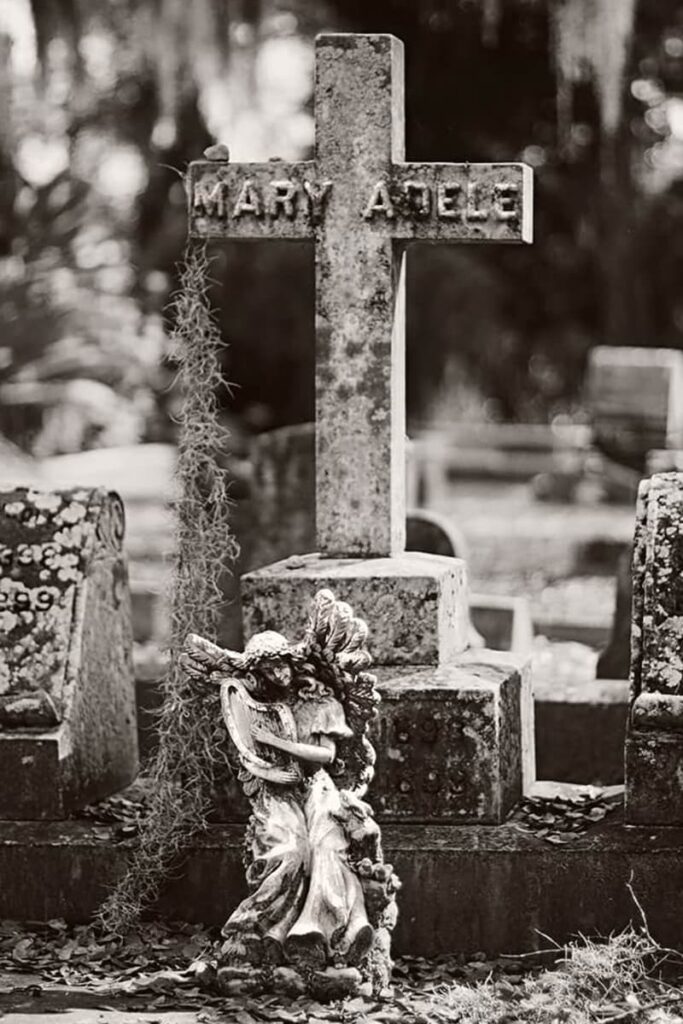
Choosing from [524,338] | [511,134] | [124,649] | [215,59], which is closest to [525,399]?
[524,338]

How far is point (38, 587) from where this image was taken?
22.3 ft

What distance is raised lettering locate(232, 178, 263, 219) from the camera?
687 centimetres

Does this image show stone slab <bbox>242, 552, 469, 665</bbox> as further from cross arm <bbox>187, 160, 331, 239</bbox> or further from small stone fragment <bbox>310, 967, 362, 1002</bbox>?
small stone fragment <bbox>310, 967, 362, 1002</bbox>

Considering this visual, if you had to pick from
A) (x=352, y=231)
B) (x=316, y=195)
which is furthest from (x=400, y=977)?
(x=316, y=195)

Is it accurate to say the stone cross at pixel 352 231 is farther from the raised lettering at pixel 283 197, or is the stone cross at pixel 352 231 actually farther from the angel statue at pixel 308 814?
the angel statue at pixel 308 814

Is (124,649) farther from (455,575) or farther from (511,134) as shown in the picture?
(511,134)

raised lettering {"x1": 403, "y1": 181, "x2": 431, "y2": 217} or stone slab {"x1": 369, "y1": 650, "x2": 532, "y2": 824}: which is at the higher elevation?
raised lettering {"x1": 403, "y1": 181, "x2": 431, "y2": 217}

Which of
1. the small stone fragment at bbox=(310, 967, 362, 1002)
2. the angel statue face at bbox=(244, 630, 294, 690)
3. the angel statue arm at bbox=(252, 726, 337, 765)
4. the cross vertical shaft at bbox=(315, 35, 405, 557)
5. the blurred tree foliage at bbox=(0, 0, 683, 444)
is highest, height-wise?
the blurred tree foliage at bbox=(0, 0, 683, 444)

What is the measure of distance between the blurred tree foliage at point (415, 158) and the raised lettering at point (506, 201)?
6.72m

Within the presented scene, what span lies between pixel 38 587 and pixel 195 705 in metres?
0.69

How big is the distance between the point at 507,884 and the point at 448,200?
88.5 inches

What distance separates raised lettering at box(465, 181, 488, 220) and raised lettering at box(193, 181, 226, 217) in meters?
0.83

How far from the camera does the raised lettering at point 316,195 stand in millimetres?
6852

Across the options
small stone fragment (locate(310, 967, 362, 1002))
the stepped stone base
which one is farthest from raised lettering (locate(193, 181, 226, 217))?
small stone fragment (locate(310, 967, 362, 1002))
